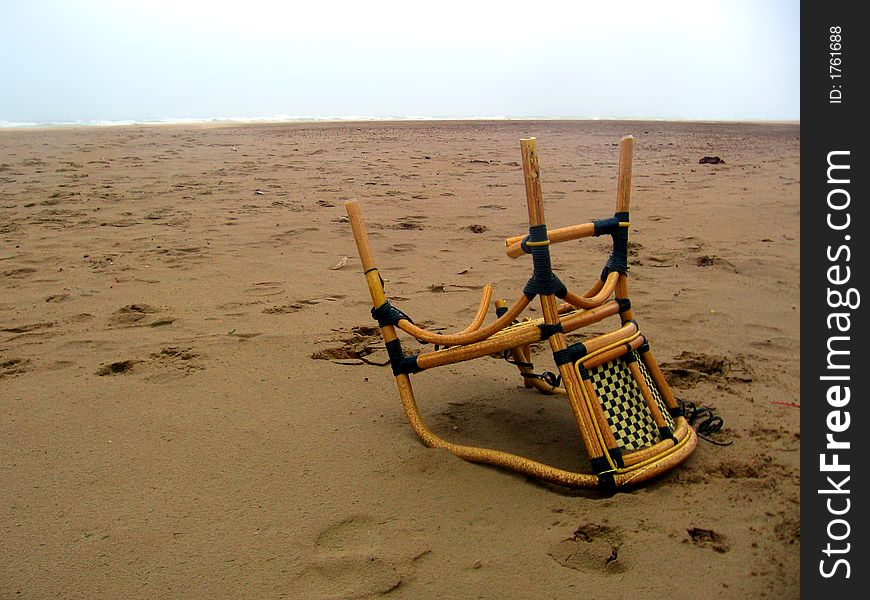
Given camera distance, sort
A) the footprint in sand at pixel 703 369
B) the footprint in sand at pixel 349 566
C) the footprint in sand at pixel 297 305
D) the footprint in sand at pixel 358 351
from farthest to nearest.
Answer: the footprint in sand at pixel 297 305 < the footprint in sand at pixel 358 351 < the footprint in sand at pixel 703 369 < the footprint in sand at pixel 349 566

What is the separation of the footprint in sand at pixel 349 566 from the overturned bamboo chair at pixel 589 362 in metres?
0.47

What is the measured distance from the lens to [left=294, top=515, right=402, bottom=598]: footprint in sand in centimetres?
166

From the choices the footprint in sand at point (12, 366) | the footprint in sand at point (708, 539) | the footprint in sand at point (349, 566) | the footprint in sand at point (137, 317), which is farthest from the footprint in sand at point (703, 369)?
the footprint in sand at point (12, 366)

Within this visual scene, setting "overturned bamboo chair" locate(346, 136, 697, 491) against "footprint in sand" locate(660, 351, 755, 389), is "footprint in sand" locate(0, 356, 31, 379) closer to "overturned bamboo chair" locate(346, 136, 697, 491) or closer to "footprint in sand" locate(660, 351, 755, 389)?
"overturned bamboo chair" locate(346, 136, 697, 491)

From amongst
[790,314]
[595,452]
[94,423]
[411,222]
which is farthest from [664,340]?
[411,222]

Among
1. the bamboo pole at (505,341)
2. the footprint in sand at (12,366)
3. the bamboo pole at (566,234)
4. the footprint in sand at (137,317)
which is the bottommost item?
the footprint in sand at (12,366)

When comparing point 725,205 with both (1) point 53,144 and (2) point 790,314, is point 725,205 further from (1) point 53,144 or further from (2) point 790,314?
(1) point 53,144

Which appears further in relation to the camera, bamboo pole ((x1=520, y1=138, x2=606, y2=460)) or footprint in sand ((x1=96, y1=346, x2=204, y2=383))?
footprint in sand ((x1=96, y1=346, x2=204, y2=383))

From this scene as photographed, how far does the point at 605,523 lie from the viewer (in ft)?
6.10

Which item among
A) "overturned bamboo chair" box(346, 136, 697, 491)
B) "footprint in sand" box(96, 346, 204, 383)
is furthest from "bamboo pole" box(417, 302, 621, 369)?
"footprint in sand" box(96, 346, 204, 383)

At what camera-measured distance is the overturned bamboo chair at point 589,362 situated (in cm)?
205

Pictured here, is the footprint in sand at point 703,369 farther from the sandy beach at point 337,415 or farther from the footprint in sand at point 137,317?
the footprint in sand at point 137,317

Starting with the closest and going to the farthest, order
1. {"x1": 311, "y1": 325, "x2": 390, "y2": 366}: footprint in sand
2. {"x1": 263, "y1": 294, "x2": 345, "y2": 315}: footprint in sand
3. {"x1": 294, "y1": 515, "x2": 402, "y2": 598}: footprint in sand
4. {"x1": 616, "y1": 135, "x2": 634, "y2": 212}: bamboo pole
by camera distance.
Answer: {"x1": 294, "y1": 515, "x2": 402, "y2": 598}: footprint in sand → {"x1": 616, "y1": 135, "x2": 634, "y2": 212}: bamboo pole → {"x1": 311, "y1": 325, "x2": 390, "y2": 366}: footprint in sand → {"x1": 263, "y1": 294, "x2": 345, "y2": 315}: footprint in sand
